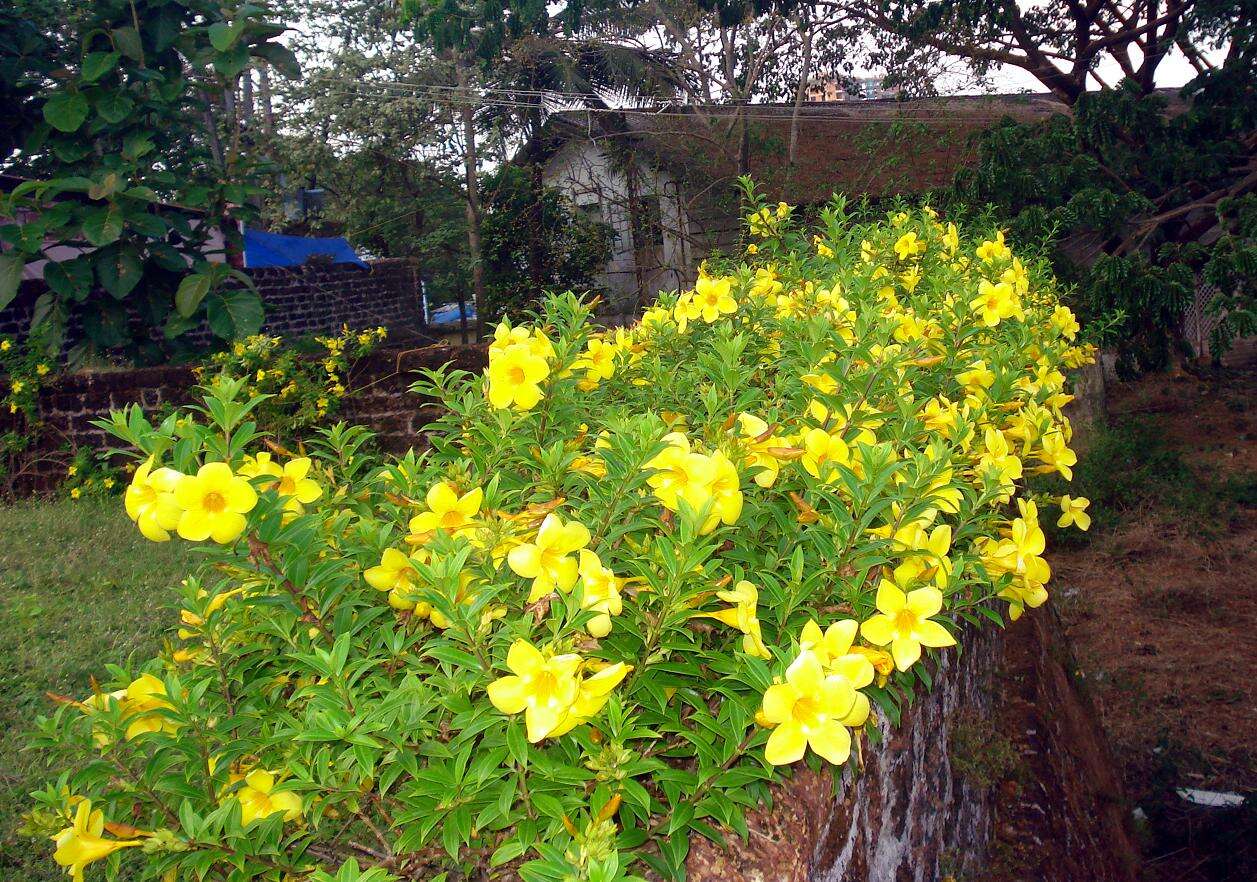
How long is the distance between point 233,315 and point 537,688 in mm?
5324

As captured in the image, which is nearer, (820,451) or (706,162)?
(820,451)

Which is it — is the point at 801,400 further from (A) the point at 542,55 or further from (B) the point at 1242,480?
(A) the point at 542,55

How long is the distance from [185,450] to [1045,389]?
5.67ft

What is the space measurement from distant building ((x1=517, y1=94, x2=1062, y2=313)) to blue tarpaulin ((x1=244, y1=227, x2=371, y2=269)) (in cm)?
321

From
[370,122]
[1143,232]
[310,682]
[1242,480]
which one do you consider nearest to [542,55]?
[370,122]

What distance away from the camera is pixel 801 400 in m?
1.66

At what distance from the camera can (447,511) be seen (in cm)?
119

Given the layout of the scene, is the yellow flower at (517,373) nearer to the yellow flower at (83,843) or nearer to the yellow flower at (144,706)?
the yellow flower at (144,706)

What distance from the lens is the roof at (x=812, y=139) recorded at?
10.7 meters

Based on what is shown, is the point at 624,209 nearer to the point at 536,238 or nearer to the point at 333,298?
the point at 536,238

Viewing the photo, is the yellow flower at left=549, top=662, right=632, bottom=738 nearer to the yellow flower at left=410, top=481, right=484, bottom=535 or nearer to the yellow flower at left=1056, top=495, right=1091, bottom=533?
the yellow flower at left=410, top=481, right=484, bottom=535

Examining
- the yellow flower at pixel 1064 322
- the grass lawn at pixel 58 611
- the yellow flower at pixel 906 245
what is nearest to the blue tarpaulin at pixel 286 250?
the grass lawn at pixel 58 611

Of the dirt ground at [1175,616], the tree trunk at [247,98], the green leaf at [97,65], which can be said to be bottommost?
the dirt ground at [1175,616]

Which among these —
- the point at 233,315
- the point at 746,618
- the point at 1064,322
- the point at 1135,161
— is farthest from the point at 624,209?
the point at 746,618
